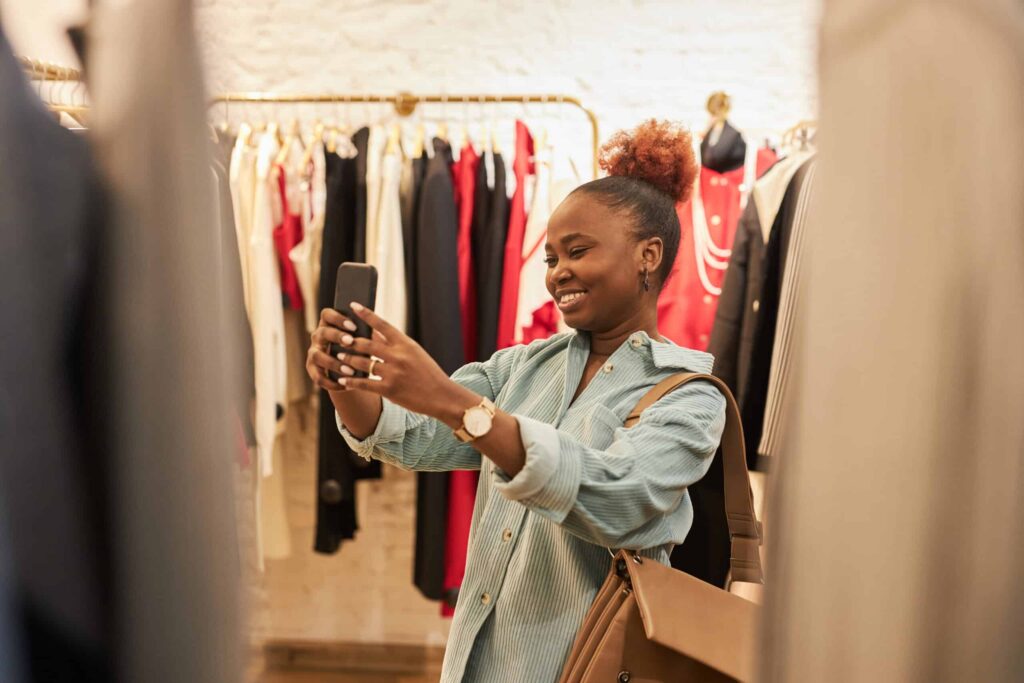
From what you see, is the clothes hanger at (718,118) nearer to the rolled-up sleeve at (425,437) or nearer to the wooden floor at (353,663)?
the rolled-up sleeve at (425,437)

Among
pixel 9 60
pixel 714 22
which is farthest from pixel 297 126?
pixel 9 60

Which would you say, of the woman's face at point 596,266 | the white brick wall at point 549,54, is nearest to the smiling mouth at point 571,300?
the woman's face at point 596,266

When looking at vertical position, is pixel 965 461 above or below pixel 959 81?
below

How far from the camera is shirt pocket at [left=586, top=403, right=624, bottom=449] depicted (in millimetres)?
925

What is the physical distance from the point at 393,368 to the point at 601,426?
31 centimetres

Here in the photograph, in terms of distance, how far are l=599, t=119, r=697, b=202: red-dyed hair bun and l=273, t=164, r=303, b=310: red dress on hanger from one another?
109cm

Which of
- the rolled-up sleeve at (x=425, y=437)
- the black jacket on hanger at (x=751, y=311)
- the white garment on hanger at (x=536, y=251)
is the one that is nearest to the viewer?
the rolled-up sleeve at (x=425, y=437)

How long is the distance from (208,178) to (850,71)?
0.96ft

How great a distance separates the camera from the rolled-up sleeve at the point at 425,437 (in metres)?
0.98

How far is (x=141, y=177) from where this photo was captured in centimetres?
35

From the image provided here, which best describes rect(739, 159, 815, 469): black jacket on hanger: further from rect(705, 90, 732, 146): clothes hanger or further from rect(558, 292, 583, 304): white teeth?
rect(558, 292, 583, 304): white teeth

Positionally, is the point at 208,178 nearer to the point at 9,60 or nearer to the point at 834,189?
the point at 9,60

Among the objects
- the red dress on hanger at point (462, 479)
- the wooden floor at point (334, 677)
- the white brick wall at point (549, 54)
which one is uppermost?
the white brick wall at point (549, 54)

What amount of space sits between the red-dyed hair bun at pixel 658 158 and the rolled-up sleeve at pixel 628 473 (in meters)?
0.35
